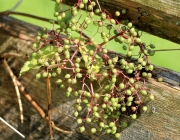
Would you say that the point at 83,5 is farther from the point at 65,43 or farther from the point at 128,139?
the point at 128,139

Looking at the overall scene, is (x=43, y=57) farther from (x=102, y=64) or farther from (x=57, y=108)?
(x=57, y=108)

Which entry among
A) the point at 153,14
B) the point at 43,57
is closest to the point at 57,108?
the point at 43,57

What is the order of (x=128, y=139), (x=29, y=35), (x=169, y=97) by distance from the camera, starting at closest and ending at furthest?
(x=169, y=97)
(x=128, y=139)
(x=29, y=35)

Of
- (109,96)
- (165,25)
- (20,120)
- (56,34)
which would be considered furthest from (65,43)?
(20,120)

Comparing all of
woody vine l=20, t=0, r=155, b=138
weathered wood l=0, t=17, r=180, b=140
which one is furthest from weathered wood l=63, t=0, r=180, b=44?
weathered wood l=0, t=17, r=180, b=140

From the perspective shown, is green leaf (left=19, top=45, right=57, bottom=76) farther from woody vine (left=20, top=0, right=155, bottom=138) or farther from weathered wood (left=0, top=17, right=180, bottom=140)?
weathered wood (left=0, top=17, right=180, bottom=140)
